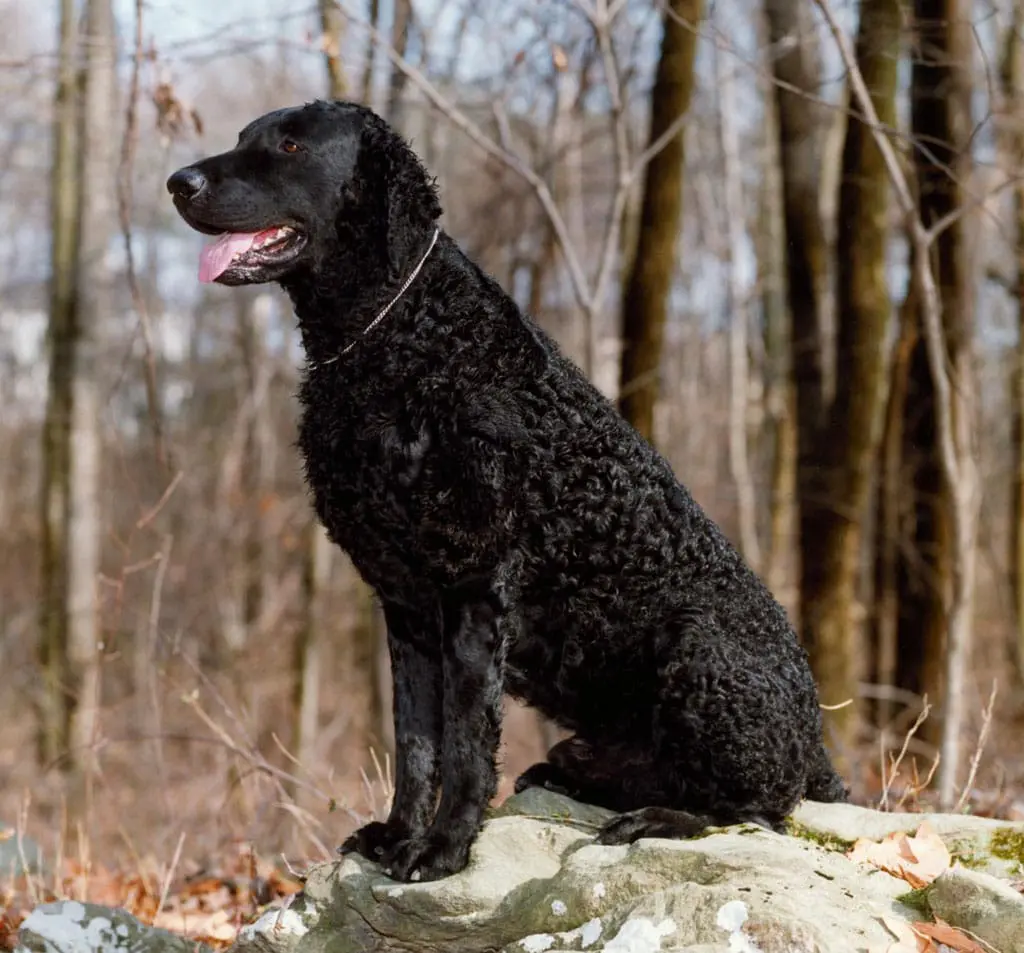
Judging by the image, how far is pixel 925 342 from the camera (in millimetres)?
7820

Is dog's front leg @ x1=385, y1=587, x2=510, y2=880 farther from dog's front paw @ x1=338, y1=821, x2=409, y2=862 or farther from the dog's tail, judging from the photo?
the dog's tail

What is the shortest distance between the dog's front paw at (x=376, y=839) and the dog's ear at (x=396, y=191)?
4.93 ft

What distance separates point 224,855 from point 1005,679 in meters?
9.64

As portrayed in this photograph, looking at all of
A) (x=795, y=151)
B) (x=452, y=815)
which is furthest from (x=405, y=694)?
(x=795, y=151)

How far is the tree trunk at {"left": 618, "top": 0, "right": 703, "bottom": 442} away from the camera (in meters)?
6.78

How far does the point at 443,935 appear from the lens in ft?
9.66

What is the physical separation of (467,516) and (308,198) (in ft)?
3.14

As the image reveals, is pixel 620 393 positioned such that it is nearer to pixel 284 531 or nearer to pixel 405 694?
pixel 405 694

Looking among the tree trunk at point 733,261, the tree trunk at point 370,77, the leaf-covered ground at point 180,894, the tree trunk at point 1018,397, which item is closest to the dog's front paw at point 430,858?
the leaf-covered ground at point 180,894

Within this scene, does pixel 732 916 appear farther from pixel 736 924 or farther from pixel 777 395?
pixel 777 395

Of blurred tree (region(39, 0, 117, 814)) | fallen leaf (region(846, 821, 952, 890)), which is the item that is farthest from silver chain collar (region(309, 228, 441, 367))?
blurred tree (region(39, 0, 117, 814))

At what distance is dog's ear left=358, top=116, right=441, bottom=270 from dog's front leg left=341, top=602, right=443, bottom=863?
989 mm

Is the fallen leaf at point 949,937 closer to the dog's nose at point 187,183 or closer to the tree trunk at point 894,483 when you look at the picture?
the dog's nose at point 187,183

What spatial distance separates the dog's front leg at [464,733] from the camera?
2975mm
